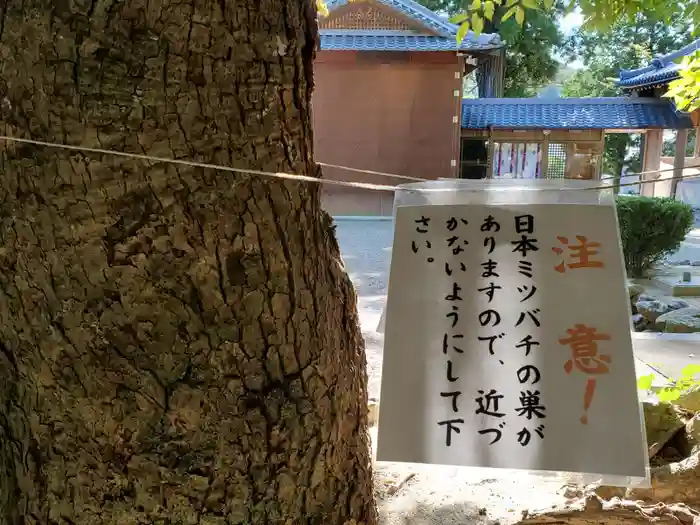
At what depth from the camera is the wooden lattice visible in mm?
8023

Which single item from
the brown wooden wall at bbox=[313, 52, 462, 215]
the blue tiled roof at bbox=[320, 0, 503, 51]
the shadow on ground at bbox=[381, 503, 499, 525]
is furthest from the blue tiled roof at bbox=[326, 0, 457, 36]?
the shadow on ground at bbox=[381, 503, 499, 525]

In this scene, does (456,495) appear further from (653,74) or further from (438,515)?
(653,74)

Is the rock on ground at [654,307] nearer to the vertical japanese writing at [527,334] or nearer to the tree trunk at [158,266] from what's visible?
the vertical japanese writing at [527,334]

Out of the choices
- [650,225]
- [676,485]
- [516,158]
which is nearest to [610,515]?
[676,485]

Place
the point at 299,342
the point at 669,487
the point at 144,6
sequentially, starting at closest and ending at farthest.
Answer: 1. the point at 144,6
2. the point at 299,342
3. the point at 669,487

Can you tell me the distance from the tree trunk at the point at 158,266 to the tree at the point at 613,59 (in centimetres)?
1311

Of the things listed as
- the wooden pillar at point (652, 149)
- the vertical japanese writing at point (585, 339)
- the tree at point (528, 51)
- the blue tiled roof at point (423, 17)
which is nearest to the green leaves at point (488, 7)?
the vertical japanese writing at point (585, 339)

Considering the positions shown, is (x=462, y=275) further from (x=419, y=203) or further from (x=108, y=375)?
(x=108, y=375)

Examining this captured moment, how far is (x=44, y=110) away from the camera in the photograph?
669mm

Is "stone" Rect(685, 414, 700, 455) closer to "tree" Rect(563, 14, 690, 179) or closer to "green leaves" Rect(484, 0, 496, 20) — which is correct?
"green leaves" Rect(484, 0, 496, 20)

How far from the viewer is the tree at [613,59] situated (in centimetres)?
1299

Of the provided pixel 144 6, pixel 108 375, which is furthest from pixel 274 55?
pixel 108 375

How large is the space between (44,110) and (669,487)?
54.8 inches

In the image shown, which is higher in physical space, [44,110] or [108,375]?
[44,110]
